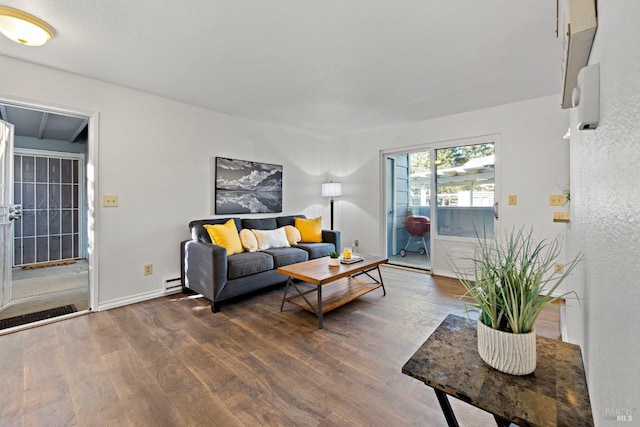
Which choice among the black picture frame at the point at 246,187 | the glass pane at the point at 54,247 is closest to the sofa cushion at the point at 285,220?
the black picture frame at the point at 246,187

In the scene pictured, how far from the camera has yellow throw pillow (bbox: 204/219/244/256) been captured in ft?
10.2

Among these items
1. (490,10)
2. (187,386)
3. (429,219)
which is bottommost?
(187,386)

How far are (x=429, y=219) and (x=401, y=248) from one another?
0.79 m

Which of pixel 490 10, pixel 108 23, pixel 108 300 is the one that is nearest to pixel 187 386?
pixel 108 300

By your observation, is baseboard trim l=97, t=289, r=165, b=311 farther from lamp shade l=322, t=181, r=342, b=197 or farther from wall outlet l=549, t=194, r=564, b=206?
wall outlet l=549, t=194, r=564, b=206

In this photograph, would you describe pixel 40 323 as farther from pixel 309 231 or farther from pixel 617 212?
pixel 617 212

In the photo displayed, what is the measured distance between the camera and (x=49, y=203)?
15.3 feet

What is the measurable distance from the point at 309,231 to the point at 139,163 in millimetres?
2305

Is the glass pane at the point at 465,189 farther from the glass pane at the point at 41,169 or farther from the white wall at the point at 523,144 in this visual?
the glass pane at the point at 41,169

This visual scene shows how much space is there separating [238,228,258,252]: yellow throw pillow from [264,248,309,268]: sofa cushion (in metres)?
0.17

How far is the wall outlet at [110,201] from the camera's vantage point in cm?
281

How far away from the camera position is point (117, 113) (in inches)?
113

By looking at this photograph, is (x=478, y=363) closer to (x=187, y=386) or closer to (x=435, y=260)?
(x=187, y=386)

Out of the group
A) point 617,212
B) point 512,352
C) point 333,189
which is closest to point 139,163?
point 333,189
